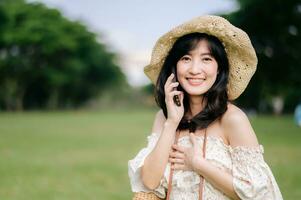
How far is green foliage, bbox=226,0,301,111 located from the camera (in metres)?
34.2

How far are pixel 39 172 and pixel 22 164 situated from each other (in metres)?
1.11

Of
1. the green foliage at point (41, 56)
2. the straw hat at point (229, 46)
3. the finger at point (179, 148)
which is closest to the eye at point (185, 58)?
the straw hat at point (229, 46)

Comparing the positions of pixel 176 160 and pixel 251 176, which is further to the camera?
pixel 176 160

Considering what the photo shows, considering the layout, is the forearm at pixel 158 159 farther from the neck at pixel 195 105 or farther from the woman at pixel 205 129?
the neck at pixel 195 105

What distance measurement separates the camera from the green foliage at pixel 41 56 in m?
45.7

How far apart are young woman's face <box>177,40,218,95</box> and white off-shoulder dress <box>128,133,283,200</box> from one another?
25cm

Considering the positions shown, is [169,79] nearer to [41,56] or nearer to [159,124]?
[159,124]

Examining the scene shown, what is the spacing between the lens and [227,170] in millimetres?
2457

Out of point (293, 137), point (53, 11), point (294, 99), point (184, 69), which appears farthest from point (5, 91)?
point (184, 69)

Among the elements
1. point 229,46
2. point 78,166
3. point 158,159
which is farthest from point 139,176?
point 78,166

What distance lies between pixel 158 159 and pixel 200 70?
0.49 meters

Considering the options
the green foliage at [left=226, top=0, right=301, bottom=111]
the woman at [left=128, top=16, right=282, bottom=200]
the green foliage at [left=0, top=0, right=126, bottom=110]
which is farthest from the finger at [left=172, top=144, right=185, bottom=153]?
the green foliage at [left=0, top=0, right=126, bottom=110]

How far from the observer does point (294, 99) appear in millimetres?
47438

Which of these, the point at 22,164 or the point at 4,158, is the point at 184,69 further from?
the point at 4,158
